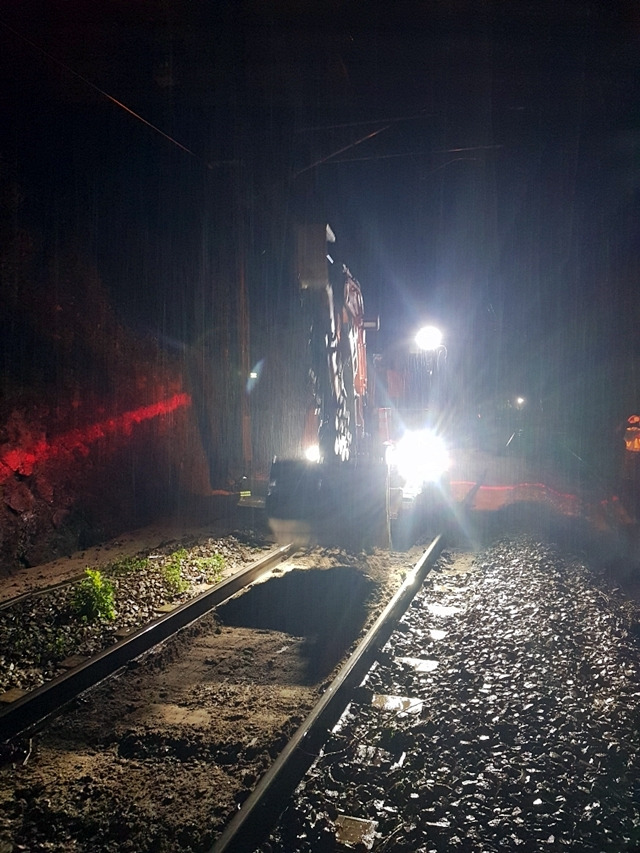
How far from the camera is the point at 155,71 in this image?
29.0 ft

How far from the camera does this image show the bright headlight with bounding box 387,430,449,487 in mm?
12398

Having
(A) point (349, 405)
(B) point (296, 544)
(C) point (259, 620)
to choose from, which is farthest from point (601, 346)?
(C) point (259, 620)

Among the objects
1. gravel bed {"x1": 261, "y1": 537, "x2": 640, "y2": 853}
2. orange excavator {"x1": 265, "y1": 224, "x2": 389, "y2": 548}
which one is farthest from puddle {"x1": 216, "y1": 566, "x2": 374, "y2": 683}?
orange excavator {"x1": 265, "y1": 224, "x2": 389, "y2": 548}

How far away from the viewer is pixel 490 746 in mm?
4043

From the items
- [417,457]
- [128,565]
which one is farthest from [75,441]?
[417,457]

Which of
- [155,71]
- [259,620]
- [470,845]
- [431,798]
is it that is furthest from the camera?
[155,71]

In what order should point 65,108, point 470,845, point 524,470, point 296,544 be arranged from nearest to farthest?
1. point 470,845
2. point 65,108
3. point 296,544
4. point 524,470

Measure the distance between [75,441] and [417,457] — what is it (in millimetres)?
7154

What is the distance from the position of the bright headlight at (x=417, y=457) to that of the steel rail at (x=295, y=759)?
6420mm

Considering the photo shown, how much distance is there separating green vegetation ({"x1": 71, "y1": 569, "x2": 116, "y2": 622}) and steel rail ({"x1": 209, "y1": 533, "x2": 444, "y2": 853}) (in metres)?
3.05

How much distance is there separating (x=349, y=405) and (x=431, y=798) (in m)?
9.37

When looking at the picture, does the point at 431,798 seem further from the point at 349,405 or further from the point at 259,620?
the point at 349,405

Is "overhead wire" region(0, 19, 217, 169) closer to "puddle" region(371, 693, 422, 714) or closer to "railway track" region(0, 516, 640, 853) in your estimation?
"railway track" region(0, 516, 640, 853)

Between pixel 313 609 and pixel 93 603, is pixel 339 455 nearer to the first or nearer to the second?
pixel 313 609
